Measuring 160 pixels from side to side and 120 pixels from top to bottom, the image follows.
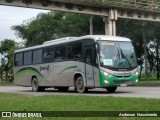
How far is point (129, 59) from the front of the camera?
20078mm

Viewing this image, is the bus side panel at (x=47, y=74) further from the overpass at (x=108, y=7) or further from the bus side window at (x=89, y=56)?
the overpass at (x=108, y=7)

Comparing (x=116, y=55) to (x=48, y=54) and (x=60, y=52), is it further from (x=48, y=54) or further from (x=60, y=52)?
(x=48, y=54)

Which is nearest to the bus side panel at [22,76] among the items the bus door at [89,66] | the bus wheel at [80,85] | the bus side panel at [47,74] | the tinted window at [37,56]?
the tinted window at [37,56]

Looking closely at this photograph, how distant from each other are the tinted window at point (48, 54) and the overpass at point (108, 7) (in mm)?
11924

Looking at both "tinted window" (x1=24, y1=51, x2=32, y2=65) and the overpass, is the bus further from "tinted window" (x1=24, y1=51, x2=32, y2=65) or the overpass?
the overpass

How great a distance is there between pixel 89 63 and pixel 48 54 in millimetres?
4649

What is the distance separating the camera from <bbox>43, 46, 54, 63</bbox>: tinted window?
77.1 ft

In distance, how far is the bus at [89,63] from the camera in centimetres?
1947

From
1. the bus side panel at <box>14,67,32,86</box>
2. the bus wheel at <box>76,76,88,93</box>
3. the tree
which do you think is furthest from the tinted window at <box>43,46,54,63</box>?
the tree

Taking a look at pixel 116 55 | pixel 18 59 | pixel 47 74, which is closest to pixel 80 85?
pixel 116 55

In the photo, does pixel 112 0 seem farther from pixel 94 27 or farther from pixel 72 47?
pixel 72 47

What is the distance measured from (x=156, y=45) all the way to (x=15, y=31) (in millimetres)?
26518

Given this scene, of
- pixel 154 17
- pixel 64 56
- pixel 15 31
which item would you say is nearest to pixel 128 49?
pixel 64 56

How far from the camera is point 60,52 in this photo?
74.0 ft
